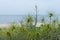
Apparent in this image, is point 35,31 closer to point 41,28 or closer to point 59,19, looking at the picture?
→ point 41,28

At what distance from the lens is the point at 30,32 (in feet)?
11.3

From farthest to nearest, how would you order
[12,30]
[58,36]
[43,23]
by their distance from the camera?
[43,23] < [58,36] < [12,30]

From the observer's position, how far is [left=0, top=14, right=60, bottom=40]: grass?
338 centimetres

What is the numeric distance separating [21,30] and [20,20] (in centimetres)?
23

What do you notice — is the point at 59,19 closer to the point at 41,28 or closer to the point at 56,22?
the point at 56,22

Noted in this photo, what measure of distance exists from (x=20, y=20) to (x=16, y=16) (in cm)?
16

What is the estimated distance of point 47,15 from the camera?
3904 millimetres

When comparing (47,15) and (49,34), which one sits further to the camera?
(47,15)

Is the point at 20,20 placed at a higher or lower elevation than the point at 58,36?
higher

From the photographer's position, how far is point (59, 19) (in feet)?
13.0

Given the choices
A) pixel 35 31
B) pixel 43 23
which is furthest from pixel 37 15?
pixel 35 31

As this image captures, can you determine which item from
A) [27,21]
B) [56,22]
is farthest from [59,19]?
[27,21]

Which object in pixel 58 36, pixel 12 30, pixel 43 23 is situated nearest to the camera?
pixel 12 30

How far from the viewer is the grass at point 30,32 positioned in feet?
11.1
